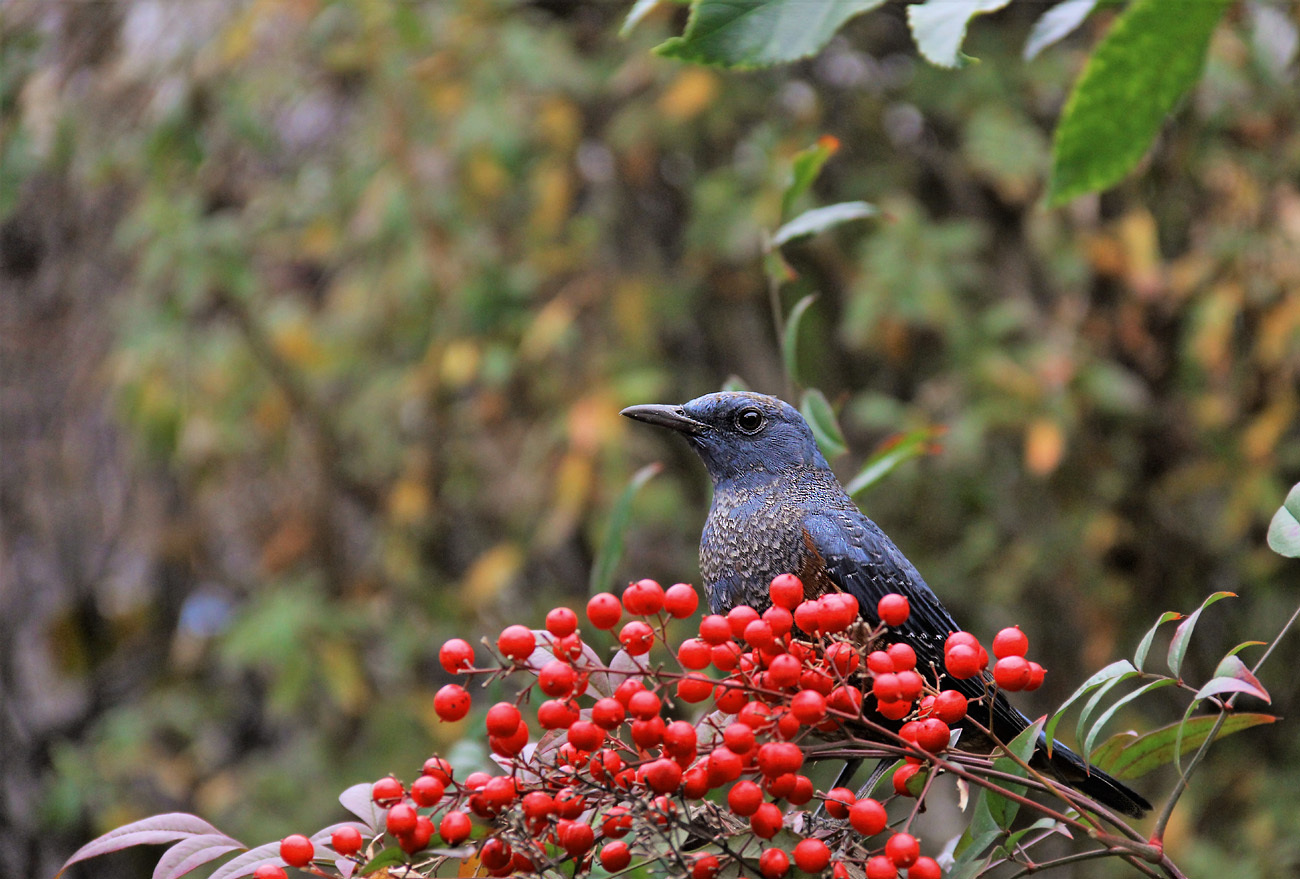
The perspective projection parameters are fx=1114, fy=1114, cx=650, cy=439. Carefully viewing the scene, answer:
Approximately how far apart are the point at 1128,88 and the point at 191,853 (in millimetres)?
1312

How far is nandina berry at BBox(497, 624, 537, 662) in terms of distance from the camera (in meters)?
1.23

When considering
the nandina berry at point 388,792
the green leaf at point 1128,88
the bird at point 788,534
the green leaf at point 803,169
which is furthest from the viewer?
the bird at point 788,534

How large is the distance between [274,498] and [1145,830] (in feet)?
13.1

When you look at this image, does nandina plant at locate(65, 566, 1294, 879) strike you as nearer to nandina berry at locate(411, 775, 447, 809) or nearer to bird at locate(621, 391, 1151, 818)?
nandina berry at locate(411, 775, 447, 809)

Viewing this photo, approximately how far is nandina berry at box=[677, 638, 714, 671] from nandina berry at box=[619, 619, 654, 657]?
0.04 m

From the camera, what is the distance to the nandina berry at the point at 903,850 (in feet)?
3.74

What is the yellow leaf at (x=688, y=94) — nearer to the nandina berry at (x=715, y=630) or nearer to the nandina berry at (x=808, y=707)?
the nandina berry at (x=715, y=630)

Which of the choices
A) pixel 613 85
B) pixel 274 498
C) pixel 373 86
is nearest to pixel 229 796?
pixel 274 498

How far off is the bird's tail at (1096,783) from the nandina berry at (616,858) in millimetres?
758

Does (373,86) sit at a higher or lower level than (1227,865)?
higher

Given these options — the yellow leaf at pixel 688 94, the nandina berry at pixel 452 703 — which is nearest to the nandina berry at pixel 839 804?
the nandina berry at pixel 452 703

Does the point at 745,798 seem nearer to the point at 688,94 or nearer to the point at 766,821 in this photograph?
the point at 766,821

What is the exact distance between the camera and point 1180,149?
4.09 meters

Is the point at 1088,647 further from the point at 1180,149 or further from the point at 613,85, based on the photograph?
the point at 613,85
